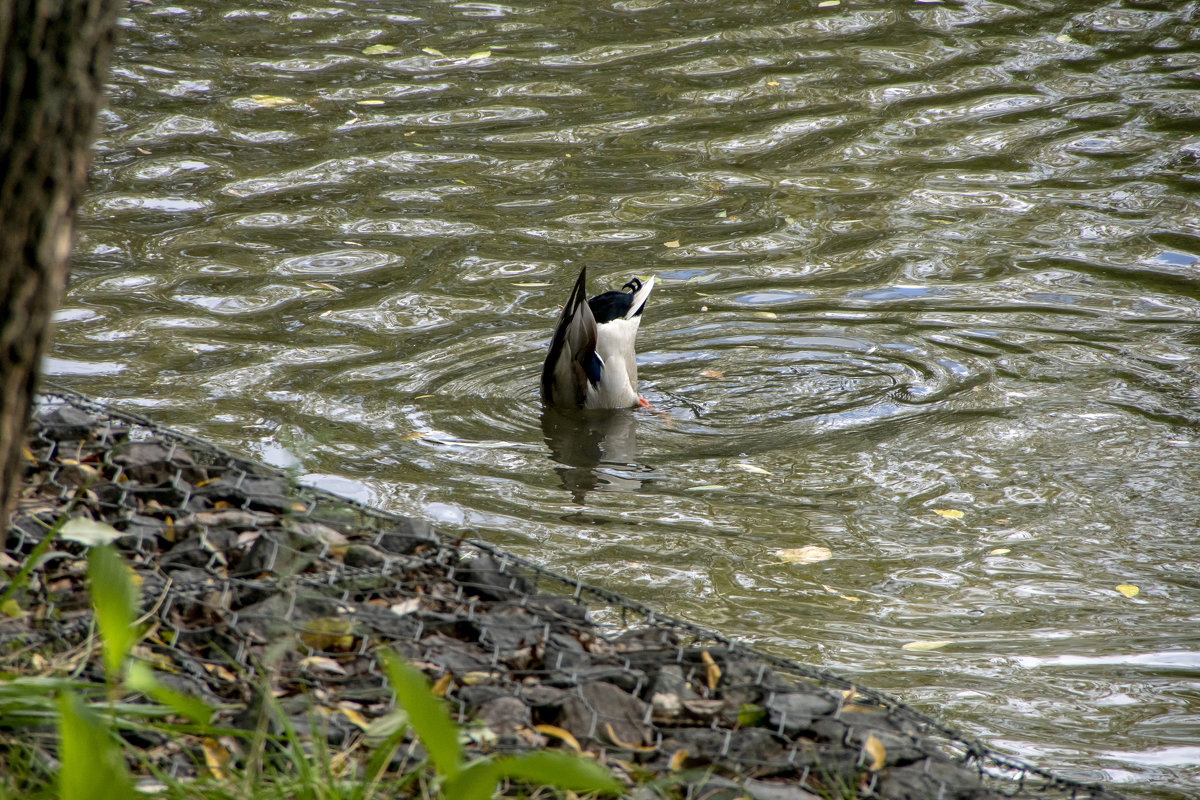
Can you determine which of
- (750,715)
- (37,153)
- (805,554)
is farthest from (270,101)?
(37,153)

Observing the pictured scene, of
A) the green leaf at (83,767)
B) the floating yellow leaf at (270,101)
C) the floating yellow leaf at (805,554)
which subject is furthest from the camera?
the floating yellow leaf at (270,101)

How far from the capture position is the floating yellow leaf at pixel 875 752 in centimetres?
291

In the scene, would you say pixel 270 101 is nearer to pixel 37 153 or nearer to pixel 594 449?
pixel 594 449

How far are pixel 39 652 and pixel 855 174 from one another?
746cm

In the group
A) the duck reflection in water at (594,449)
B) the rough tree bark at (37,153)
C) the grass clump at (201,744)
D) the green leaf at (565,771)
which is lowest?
the duck reflection in water at (594,449)

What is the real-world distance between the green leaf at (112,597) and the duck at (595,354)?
4.43 metres

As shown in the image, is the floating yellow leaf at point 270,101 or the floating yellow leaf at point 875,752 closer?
the floating yellow leaf at point 875,752

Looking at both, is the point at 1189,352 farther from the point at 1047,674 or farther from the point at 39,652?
the point at 39,652

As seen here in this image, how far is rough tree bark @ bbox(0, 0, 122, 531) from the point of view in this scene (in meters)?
1.98

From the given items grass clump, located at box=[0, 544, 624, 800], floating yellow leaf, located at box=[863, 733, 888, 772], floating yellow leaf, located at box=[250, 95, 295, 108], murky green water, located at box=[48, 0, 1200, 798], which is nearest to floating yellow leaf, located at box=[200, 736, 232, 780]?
grass clump, located at box=[0, 544, 624, 800]

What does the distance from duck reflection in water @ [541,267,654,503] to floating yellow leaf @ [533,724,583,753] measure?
3.23 m

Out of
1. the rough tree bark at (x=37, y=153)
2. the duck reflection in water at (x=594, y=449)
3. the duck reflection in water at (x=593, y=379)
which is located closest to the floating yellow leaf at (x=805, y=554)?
the duck reflection in water at (x=594, y=449)

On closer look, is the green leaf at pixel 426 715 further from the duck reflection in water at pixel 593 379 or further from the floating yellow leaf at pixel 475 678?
the duck reflection in water at pixel 593 379

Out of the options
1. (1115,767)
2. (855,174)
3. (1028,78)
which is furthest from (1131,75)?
(1115,767)
